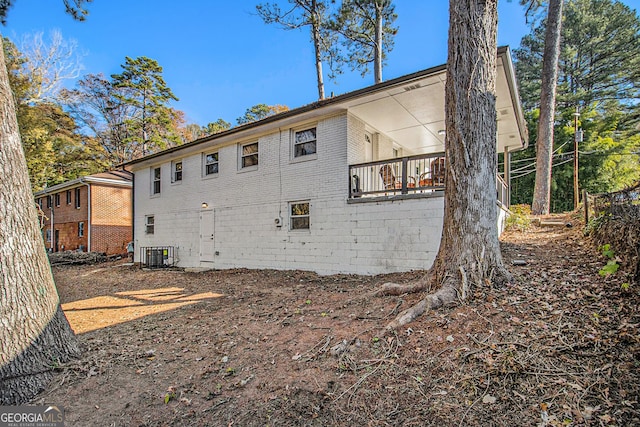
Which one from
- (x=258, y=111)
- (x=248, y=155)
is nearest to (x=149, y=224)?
(x=248, y=155)

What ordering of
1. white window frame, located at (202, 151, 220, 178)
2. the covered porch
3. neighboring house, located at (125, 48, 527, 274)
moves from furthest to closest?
white window frame, located at (202, 151, 220, 178)
neighboring house, located at (125, 48, 527, 274)
the covered porch

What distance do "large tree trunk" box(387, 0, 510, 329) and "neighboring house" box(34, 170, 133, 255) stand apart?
66.6 feet

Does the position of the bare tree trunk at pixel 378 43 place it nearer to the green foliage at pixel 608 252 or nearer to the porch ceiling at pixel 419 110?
the porch ceiling at pixel 419 110

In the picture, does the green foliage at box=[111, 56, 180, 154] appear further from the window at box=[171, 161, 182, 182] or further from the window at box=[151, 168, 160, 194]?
the window at box=[171, 161, 182, 182]

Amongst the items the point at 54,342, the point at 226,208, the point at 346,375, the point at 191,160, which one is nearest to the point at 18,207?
the point at 54,342

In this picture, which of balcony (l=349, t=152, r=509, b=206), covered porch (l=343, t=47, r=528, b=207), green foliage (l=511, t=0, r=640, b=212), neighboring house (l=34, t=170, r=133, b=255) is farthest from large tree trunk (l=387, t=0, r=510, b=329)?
neighboring house (l=34, t=170, r=133, b=255)

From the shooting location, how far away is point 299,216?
9320mm

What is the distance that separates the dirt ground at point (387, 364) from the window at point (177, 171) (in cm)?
928

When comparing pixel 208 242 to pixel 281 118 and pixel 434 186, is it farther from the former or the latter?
pixel 434 186

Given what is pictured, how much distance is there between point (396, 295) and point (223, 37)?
50.8 ft

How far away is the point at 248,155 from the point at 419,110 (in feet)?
19.5

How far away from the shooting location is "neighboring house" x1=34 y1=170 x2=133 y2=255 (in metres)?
18.3

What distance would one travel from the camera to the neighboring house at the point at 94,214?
18.3m

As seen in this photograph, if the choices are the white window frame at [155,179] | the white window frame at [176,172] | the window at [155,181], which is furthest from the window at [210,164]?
the window at [155,181]
